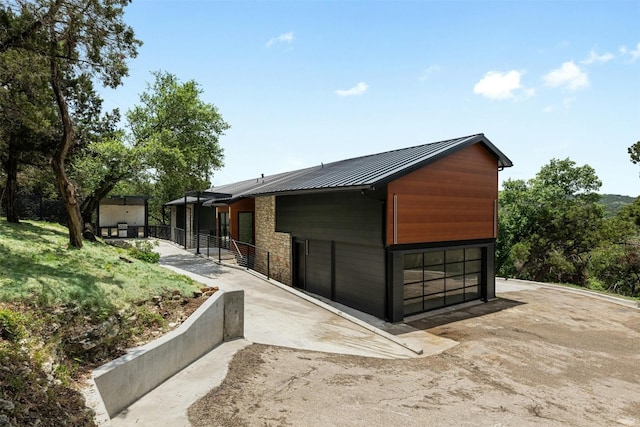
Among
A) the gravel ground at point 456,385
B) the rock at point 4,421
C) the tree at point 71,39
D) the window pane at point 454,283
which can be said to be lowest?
the gravel ground at point 456,385

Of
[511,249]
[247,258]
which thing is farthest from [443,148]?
[511,249]

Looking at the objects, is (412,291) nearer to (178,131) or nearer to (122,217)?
(178,131)

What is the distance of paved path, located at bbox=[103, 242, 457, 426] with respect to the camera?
573cm

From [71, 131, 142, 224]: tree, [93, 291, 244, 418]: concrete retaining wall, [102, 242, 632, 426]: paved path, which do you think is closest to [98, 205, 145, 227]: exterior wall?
[71, 131, 142, 224]: tree

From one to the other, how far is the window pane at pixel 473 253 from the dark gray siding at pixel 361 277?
426 centimetres

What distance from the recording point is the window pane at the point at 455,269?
541 inches

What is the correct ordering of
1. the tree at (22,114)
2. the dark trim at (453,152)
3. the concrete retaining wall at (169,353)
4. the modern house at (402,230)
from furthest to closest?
the modern house at (402,230) < the dark trim at (453,152) < the tree at (22,114) < the concrete retaining wall at (169,353)

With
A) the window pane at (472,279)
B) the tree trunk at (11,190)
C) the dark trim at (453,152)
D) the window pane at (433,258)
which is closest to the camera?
the dark trim at (453,152)

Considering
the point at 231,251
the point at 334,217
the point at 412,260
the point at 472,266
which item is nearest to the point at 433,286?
the point at 412,260

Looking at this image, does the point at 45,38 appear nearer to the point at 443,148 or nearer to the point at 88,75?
the point at 88,75

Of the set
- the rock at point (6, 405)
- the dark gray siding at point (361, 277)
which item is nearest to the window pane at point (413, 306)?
the dark gray siding at point (361, 277)

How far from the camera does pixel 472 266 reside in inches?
575

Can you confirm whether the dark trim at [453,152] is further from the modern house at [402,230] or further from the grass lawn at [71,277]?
the grass lawn at [71,277]

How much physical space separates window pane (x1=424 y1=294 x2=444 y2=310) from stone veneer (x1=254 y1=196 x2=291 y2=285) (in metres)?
6.08
